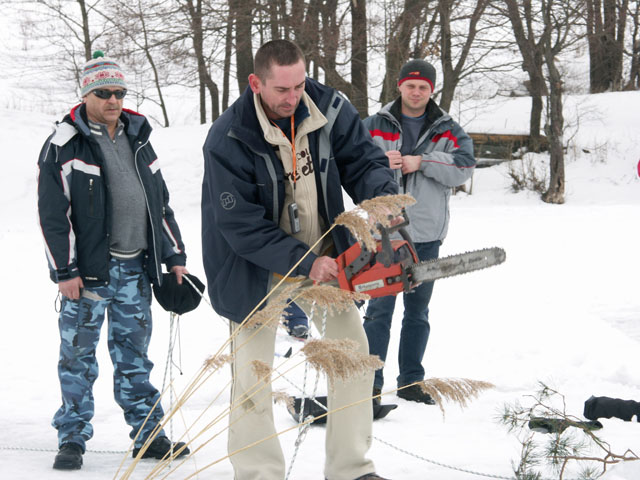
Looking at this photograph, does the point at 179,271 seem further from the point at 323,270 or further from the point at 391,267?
A: the point at 391,267

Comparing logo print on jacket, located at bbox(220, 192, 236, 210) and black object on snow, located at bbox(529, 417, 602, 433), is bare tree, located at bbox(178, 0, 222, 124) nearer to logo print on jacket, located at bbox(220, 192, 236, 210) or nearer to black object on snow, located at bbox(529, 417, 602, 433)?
logo print on jacket, located at bbox(220, 192, 236, 210)

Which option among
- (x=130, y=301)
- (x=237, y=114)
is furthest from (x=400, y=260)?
(x=130, y=301)

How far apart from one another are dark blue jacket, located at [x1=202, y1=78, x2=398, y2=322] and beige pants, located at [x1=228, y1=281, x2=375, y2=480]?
201mm

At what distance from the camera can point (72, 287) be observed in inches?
134

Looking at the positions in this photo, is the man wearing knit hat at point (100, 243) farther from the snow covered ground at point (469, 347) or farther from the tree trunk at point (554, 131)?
the tree trunk at point (554, 131)

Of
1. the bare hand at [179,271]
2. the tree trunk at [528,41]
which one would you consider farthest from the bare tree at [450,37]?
the bare hand at [179,271]

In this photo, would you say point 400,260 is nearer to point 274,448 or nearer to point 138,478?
point 274,448

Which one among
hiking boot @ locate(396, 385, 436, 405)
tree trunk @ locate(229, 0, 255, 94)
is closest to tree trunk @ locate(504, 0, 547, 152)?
tree trunk @ locate(229, 0, 255, 94)

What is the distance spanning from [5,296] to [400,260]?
18.8ft

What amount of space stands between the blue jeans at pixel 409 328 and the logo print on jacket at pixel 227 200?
1.75 meters

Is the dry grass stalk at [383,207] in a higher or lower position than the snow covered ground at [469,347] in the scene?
higher

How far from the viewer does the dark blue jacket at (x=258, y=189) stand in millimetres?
2775

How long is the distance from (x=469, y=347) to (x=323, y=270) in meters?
2.96

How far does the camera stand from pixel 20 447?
148 inches
